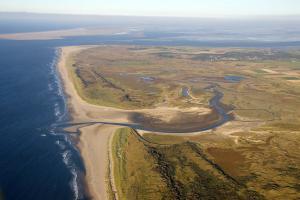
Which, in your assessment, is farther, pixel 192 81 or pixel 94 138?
pixel 192 81

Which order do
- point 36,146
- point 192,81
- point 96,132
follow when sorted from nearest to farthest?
point 36,146 < point 96,132 < point 192,81

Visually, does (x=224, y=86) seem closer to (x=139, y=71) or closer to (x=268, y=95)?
(x=268, y=95)

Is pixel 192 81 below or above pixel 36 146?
above

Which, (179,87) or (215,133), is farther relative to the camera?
(179,87)

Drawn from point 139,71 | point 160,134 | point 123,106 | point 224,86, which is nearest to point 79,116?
point 123,106

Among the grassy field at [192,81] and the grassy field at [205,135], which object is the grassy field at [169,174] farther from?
the grassy field at [192,81]

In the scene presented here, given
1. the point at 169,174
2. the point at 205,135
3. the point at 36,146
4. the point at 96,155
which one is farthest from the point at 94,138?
the point at 205,135

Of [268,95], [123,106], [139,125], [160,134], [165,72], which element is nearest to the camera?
[160,134]

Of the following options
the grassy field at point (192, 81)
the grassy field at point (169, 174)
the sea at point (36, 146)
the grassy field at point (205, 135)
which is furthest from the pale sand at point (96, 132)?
the grassy field at point (192, 81)

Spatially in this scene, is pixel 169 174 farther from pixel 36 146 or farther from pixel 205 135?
pixel 36 146

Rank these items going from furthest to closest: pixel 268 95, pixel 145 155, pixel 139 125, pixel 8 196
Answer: pixel 268 95 < pixel 139 125 < pixel 145 155 < pixel 8 196
